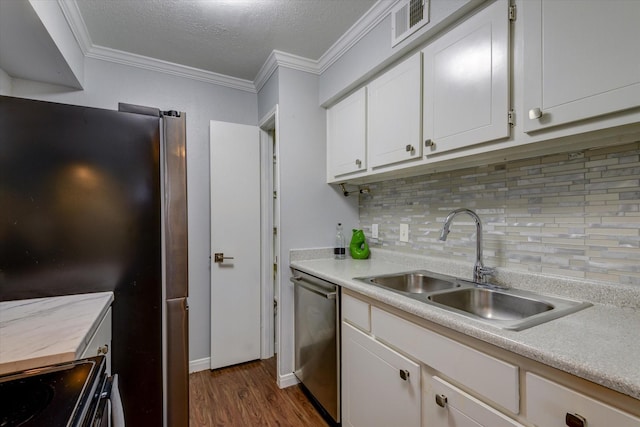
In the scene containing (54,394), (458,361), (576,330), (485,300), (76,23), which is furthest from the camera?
(76,23)

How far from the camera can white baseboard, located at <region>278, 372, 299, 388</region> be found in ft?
6.95

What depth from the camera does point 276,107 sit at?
7.27 feet

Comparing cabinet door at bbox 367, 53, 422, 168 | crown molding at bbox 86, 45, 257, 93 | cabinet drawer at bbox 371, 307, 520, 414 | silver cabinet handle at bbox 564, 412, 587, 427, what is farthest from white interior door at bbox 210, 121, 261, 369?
silver cabinet handle at bbox 564, 412, 587, 427

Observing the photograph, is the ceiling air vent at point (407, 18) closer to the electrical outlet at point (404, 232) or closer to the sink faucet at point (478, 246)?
the sink faucet at point (478, 246)

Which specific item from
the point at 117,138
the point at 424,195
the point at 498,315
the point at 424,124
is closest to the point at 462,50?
the point at 424,124

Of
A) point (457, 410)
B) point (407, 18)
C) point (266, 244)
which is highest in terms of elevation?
point (407, 18)

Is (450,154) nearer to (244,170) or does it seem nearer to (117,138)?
(117,138)

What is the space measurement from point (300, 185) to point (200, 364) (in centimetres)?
165

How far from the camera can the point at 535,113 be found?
102 cm

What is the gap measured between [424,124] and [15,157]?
1.74 m

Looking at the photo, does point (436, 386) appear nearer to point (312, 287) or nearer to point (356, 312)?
point (356, 312)

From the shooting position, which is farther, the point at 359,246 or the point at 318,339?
the point at 359,246

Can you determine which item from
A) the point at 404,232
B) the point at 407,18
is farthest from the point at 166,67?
the point at 404,232

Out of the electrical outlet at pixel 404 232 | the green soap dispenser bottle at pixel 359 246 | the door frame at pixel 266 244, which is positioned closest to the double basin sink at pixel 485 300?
the electrical outlet at pixel 404 232
